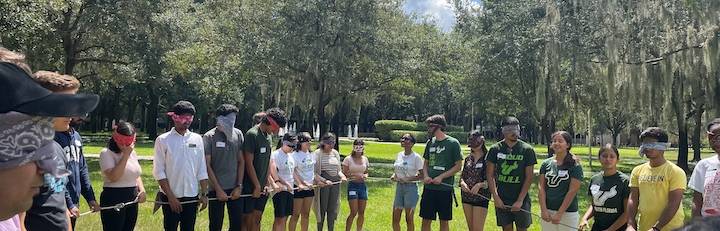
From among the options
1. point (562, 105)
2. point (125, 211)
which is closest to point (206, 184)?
point (125, 211)

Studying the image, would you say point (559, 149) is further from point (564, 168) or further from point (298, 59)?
point (298, 59)

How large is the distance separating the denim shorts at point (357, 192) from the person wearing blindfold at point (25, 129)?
6497mm

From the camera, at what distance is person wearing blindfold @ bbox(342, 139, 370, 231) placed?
8.33 m

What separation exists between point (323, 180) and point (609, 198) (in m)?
3.88

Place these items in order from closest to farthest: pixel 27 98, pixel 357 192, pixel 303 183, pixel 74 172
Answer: pixel 27 98, pixel 74 172, pixel 303 183, pixel 357 192

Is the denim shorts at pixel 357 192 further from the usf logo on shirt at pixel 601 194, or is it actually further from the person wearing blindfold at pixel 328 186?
the usf logo on shirt at pixel 601 194

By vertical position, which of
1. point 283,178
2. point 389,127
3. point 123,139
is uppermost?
Answer: point 389,127

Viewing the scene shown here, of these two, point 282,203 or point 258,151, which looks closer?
point 258,151

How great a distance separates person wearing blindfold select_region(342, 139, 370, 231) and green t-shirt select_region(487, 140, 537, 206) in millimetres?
2056

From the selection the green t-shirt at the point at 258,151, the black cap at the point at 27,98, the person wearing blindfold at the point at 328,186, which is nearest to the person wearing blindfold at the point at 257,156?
the green t-shirt at the point at 258,151

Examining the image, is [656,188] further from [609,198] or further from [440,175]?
[440,175]

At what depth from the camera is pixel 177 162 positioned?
5.84 m

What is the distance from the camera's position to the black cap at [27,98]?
1.42 metres

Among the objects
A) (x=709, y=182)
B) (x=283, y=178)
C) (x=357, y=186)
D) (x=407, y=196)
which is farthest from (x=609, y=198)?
(x=283, y=178)
